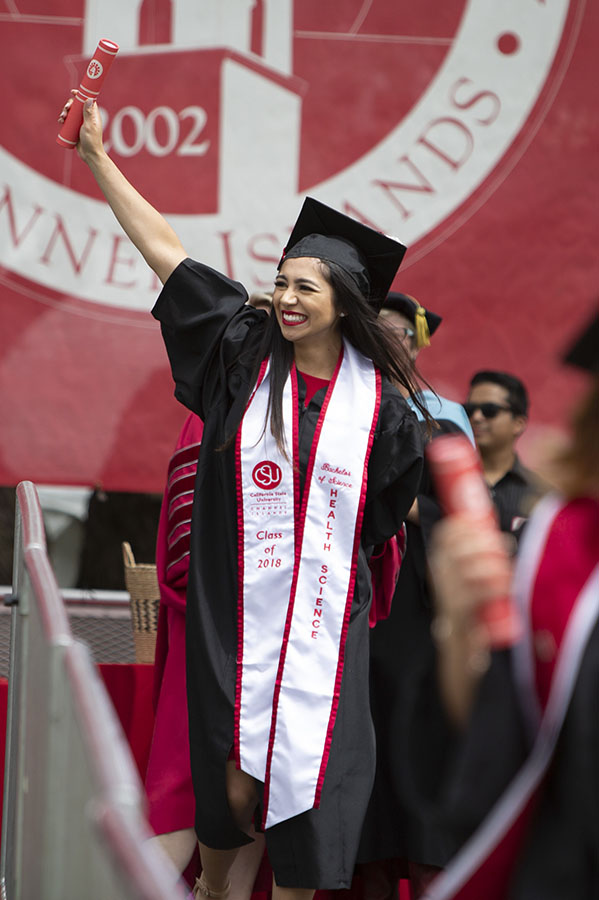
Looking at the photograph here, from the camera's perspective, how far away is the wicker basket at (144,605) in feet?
11.9

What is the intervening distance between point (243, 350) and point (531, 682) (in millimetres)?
1637

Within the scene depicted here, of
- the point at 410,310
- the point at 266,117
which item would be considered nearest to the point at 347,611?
the point at 410,310

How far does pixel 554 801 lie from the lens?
50.3 inches

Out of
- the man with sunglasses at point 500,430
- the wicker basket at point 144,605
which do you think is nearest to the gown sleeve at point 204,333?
the wicker basket at point 144,605

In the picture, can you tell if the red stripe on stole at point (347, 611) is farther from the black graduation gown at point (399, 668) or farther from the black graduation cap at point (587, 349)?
the black graduation cap at point (587, 349)

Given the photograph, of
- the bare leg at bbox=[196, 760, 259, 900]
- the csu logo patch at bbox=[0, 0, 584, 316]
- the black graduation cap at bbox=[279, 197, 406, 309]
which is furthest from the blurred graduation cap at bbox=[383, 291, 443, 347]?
the bare leg at bbox=[196, 760, 259, 900]

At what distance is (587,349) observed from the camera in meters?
1.39

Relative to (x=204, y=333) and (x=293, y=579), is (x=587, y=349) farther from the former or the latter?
(x=204, y=333)

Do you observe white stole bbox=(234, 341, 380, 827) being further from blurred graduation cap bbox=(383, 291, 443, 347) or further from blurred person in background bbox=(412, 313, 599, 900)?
blurred person in background bbox=(412, 313, 599, 900)

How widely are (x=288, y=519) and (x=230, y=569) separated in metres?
0.18

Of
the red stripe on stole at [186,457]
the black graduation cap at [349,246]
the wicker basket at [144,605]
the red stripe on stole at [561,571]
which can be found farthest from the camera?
the wicker basket at [144,605]

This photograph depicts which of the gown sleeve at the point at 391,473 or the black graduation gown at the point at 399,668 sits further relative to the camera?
the black graduation gown at the point at 399,668

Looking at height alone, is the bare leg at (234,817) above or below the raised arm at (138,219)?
below

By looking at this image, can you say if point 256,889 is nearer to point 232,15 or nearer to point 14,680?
point 14,680
